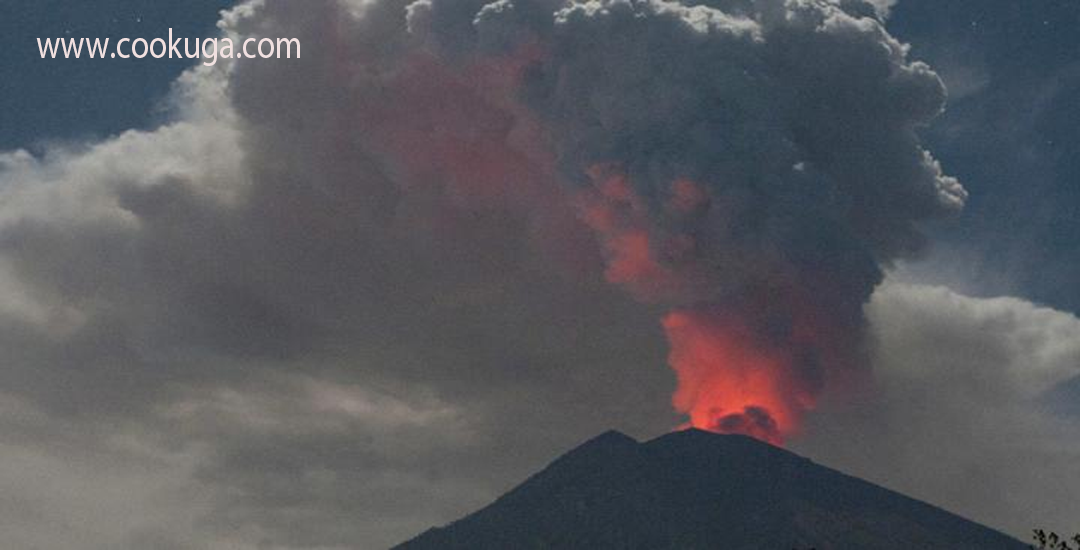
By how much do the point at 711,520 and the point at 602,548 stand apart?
1019 cm

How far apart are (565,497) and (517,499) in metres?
5.36

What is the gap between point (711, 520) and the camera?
14375 cm

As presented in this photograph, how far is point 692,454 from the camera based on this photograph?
507 feet

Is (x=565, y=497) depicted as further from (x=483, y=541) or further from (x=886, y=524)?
(x=886, y=524)

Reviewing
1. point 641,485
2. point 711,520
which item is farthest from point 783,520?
point 641,485

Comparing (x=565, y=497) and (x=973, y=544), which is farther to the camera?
(x=565, y=497)

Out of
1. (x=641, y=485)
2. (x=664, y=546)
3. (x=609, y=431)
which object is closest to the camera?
(x=664, y=546)

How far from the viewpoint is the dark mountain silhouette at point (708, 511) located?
14125 centimetres

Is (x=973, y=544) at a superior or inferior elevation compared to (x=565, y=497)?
inferior

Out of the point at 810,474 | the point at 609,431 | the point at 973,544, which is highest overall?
the point at 609,431

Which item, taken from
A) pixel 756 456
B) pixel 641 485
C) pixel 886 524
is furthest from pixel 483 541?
pixel 886 524

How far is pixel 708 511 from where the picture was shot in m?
146

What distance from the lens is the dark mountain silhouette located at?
141 m

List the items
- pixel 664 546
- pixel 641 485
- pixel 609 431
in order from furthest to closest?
pixel 609 431, pixel 641 485, pixel 664 546
